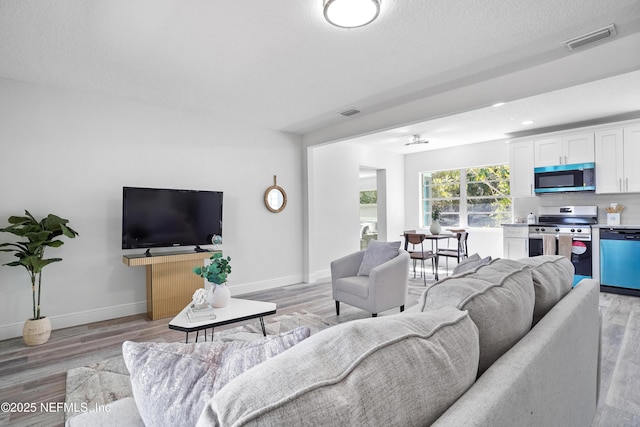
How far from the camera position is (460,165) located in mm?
6895

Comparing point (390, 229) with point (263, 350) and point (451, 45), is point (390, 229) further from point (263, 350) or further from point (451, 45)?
point (263, 350)

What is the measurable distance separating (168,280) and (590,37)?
4.66 m

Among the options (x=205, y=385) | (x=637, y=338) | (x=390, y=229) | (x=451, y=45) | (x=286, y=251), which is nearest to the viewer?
(x=205, y=385)

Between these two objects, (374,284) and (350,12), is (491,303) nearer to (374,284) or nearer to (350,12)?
(350,12)

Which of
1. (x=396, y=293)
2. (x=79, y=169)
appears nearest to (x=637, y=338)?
(x=396, y=293)

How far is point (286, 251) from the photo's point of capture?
17.9ft

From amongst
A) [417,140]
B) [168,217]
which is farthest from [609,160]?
[168,217]

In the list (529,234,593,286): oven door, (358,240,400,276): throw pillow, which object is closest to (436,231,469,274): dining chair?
(529,234,593,286): oven door

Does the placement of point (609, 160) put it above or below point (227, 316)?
above

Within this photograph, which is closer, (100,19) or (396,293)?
(100,19)

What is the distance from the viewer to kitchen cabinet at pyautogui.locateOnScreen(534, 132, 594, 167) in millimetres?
4988

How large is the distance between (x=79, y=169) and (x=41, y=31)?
5.22 ft

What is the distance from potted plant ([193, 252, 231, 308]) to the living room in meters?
1.78

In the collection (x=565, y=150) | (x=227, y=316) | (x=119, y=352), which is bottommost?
(x=119, y=352)
